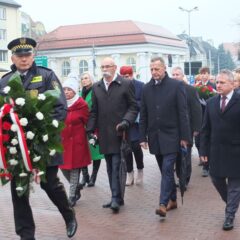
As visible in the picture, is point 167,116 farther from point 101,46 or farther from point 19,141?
point 101,46

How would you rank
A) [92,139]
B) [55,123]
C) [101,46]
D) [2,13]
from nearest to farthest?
1. [55,123]
2. [92,139]
3. [2,13]
4. [101,46]

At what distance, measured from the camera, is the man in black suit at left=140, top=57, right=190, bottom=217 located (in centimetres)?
700

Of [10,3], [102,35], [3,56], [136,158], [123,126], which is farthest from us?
[102,35]

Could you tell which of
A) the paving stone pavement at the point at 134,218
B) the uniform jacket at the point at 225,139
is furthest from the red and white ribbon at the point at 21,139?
the uniform jacket at the point at 225,139

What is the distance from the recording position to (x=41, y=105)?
5.26 metres

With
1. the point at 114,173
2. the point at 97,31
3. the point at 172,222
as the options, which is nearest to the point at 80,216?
the point at 114,173

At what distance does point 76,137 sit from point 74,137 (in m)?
0.03

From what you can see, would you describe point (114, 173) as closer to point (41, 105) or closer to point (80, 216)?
point (80, 216)

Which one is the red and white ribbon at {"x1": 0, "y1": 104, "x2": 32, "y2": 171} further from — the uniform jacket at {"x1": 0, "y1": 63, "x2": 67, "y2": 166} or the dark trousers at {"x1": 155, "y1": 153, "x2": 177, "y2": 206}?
the dark trousers at {"x1": 155, "y1": 153, "x2": 177, "y2": 206}

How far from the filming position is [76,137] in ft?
25.8

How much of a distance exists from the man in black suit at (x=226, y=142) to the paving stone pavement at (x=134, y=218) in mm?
356

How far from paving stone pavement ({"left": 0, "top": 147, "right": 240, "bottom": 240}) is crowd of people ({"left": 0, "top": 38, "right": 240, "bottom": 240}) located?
208 millimetres

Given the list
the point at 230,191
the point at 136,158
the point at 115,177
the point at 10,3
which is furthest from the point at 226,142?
the point at 10,3

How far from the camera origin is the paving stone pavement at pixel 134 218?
6301mm
